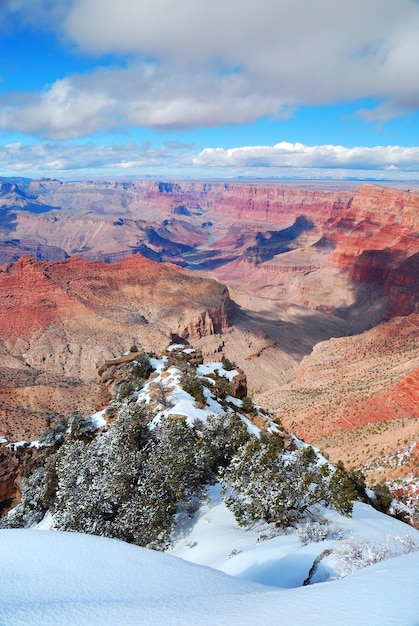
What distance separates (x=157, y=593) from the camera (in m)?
5.19

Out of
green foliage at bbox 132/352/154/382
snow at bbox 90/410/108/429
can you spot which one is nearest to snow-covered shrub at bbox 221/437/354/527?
snow at bbox 90/410/108/429

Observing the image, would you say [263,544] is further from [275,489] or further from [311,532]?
[275,489]

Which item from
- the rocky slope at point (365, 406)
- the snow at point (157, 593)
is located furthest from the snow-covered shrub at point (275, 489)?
the rocky slope at point (365, 406)

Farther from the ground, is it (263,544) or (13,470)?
(263,544)

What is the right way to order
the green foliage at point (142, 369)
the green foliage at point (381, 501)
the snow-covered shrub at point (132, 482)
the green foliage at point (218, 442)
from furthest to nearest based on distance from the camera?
1. the green foliage at point (142, 369)
2. the green foliage at point (381, 501)
3. the green foliage at point (218, 442)
4. the snow-covered shrub at point (132, 482)

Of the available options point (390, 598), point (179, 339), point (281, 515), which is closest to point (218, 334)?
point (179, 339)

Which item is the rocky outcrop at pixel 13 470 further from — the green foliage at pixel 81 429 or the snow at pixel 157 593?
the snow at pixel 157 593

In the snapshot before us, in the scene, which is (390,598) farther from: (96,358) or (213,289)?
(213,289)

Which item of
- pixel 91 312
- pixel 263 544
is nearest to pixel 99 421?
pixel 263 544

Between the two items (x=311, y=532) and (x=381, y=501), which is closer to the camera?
(x=311, y=532)

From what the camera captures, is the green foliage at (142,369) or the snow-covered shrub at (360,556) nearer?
the snow-covered shrub at (360,556)

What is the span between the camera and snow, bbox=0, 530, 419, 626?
3.88m

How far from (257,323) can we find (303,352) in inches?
469

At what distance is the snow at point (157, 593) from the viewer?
153 inches
